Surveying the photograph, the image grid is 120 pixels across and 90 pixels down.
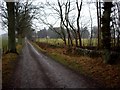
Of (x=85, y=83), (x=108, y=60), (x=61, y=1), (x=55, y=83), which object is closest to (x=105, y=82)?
(x=85, y=83)

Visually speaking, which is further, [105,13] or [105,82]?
[105,13]

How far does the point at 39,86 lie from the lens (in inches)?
370

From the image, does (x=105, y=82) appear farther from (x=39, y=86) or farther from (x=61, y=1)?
(x=61, y=1)

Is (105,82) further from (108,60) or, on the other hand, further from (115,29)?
(115,29)

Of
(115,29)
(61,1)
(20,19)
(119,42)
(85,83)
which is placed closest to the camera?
(85,83)

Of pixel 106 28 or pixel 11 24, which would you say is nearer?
pixel 106 28

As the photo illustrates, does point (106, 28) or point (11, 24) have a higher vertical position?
point (11, 24)

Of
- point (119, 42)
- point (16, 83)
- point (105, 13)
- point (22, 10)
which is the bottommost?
point (16, 83)

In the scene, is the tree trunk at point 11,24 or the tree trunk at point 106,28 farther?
the tree trunk at point 11,24

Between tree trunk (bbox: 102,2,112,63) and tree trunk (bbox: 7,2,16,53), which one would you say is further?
tree trunk (bbox: 7,2,16,53)

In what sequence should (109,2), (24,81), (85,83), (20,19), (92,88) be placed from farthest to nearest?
1. (20,19)
2. (109,2)
3. (24,81)
4. (85,83)
5. (92,88)

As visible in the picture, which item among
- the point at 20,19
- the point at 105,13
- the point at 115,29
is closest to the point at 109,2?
the point at 105,13

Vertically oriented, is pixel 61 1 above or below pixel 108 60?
above

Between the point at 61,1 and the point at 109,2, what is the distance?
21108 mm
